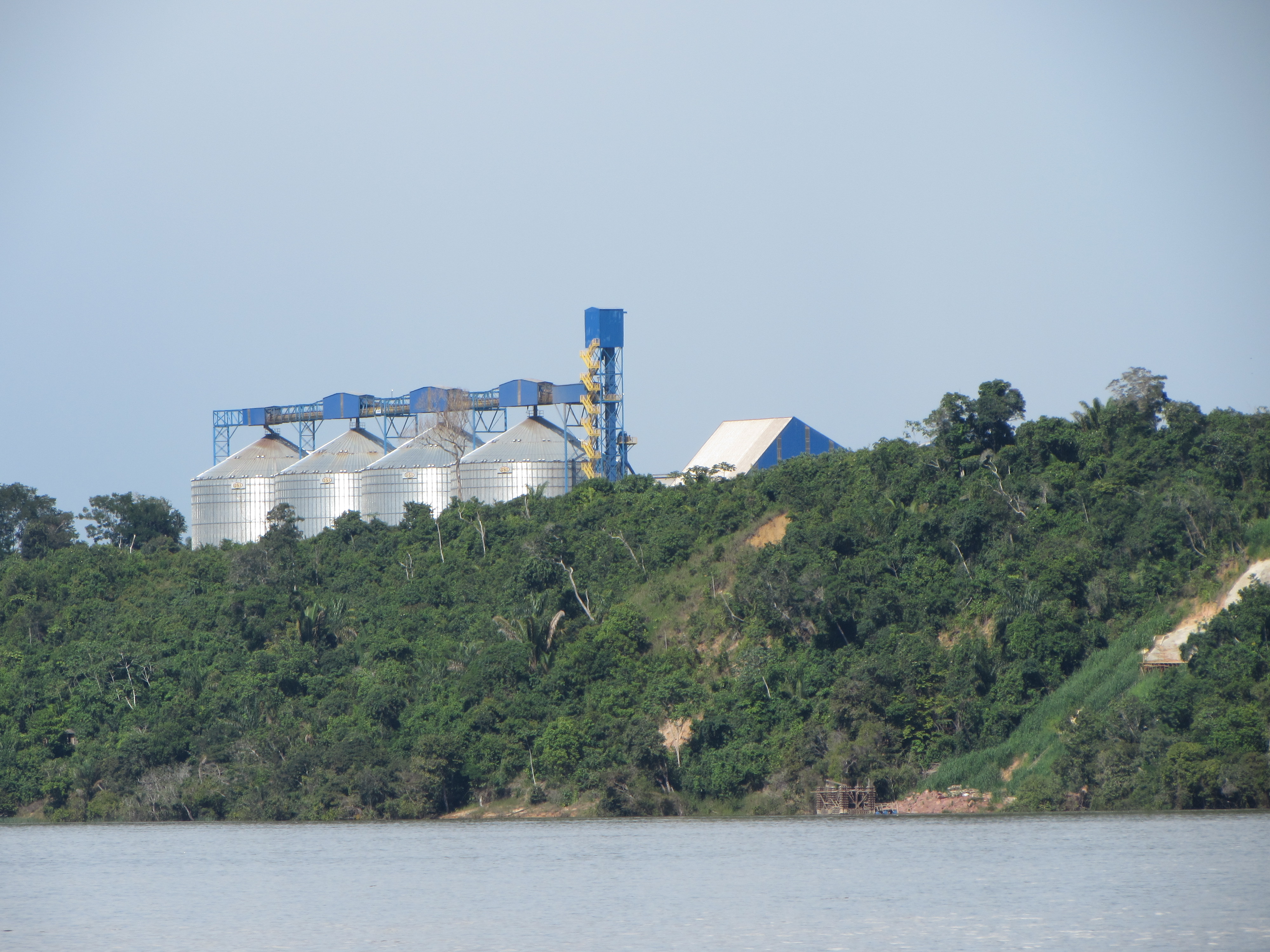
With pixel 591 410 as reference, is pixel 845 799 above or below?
below

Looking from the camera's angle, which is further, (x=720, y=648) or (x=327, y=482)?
(x=327, y=482)

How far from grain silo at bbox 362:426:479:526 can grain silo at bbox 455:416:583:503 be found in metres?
1.17

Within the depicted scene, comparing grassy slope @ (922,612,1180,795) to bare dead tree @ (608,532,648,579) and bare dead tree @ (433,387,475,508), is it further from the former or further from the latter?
bare dead tree @ (433,387,475,508)

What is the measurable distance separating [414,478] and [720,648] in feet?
99.0

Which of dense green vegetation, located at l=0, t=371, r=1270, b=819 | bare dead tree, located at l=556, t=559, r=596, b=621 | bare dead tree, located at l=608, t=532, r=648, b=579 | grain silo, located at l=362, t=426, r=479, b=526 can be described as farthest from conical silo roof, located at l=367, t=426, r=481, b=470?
bare dead tree, located at l=556, t=559, r=596, b=621

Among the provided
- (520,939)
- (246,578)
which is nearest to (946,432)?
(246,578)

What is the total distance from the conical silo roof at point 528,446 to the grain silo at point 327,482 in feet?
26.0

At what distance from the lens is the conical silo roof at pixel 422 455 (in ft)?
315

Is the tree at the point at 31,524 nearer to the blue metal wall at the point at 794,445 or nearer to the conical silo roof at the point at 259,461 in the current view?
the conical silo roof at the point at 259,461

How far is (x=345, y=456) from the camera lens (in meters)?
100

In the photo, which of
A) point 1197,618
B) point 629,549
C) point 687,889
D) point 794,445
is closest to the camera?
point 687,889

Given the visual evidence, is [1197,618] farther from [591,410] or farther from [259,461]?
[259,461]

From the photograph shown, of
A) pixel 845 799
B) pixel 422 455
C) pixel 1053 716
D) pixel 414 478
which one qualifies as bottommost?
pixel 845 799

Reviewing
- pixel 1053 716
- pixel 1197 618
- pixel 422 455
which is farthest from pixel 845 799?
pixel 422 455
